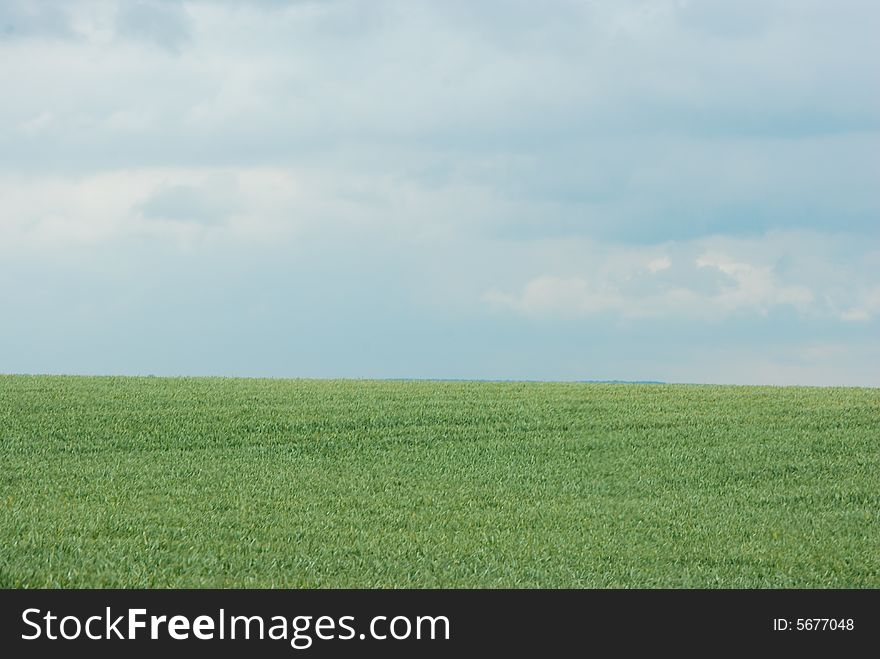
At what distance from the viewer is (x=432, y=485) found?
1130 cm

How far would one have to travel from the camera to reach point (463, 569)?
748 centimetres

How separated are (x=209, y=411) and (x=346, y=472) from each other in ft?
15.0

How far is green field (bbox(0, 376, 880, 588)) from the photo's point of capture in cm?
770

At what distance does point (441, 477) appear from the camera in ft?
38.7

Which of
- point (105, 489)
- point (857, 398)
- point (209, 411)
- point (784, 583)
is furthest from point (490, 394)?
point (784, 583)

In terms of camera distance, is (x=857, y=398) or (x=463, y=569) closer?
(x=463, y=569)

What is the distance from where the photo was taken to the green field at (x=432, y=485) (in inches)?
303
